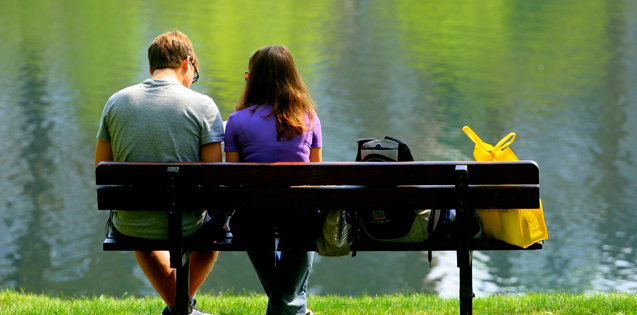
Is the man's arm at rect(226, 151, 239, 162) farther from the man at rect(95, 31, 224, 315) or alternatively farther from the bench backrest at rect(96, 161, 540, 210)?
the bench backrest at rect(96, 161, 540, 210)

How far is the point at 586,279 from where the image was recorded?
331 inches

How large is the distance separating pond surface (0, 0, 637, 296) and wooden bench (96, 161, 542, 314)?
17.2 ft

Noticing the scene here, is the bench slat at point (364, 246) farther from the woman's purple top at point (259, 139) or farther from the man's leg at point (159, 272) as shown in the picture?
the woman's purple top at point (259, 139)

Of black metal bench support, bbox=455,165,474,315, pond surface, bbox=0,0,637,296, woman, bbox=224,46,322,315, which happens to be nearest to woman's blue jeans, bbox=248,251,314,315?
woman, bbox=224,46,322,315

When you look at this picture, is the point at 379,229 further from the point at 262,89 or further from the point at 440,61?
the point at 440,61

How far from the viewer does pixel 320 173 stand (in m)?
3.02

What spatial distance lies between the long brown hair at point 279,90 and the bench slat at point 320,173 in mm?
296

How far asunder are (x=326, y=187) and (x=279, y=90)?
1.96ft

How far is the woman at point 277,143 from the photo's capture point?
10.7 feet

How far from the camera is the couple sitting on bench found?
3250 mm

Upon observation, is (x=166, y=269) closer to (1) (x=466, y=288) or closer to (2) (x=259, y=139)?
(2) (x=259, y=139)

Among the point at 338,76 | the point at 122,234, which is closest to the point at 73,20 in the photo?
the point at 338,76

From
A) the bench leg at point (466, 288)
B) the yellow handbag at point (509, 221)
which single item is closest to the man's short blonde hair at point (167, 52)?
the yellow handbag at point (509, 221)

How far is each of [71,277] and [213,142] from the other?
613 centimetres
